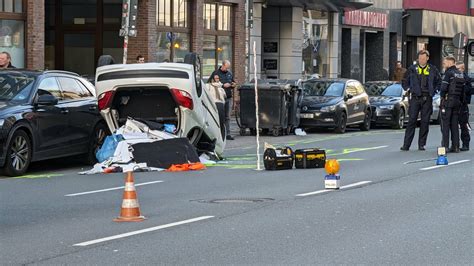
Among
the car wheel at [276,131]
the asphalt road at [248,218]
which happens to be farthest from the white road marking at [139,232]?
the car wheel at [276,131]

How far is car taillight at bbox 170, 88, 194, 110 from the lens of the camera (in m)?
16.2

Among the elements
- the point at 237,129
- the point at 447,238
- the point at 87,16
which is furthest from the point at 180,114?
the point at 87,16

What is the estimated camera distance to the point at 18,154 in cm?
1519

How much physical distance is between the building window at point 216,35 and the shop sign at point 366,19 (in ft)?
34.2

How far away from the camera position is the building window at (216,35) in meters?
32.5

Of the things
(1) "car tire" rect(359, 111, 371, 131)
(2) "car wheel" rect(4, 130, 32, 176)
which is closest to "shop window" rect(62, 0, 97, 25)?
(1) "car tire" rect(359, 111, 371, 131)

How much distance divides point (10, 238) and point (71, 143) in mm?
7377

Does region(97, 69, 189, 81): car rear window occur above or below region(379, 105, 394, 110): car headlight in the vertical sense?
above

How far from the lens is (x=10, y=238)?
30.8ft

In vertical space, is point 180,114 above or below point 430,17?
below

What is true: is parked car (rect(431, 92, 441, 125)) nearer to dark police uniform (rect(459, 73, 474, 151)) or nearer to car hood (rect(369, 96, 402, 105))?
car hood (rect(369, 96, 402, 105))

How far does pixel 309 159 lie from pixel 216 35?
17.5 m

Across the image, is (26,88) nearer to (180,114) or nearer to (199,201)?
(180,114)

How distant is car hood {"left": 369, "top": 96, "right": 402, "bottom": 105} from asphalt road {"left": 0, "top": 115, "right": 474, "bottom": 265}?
1403 centimetres
